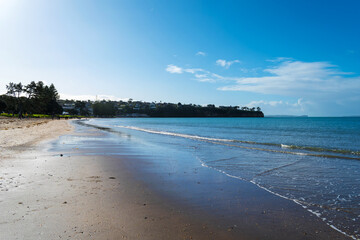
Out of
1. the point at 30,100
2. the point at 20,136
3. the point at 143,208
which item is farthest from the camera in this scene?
the point at 30,100

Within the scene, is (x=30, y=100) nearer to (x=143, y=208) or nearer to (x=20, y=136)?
(x=20, y=136)

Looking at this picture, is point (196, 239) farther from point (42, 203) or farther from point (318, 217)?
point (42, 203)

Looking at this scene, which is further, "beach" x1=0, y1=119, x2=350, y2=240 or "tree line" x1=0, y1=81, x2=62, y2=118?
"tree line" x1=0, y1=81, x2=62, y2=118

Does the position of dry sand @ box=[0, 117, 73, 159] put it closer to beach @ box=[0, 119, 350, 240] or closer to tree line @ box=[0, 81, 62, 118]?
beach @ box=[0, 119, 350, 240]

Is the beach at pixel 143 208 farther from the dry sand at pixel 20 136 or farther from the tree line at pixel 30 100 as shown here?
the tree line at pixel 30 100

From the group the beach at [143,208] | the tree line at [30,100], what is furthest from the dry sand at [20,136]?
the tree line at [30,100]

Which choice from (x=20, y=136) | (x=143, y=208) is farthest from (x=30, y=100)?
(x=143, y=208)

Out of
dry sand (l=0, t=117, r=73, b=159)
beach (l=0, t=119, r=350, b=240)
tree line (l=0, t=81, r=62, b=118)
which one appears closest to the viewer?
beach (l=0, t=119, r=350, b=240)

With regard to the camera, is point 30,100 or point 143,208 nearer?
point 143,208

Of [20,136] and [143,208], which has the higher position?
[143,208]

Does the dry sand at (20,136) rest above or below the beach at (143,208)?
below

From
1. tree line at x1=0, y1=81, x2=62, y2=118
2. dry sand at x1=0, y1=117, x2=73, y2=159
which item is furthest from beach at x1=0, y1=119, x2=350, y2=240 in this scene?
tree line at x1=0, y1=81, x2=62, y2=118

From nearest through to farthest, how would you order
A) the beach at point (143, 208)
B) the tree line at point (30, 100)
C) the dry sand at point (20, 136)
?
1. the beach at point (143, 208)
2. the dry sand at point (20, 136)
3. the tree line at point (30, 100)

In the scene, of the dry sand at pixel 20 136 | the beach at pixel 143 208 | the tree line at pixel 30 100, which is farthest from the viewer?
the tree line at pixel 30 100
